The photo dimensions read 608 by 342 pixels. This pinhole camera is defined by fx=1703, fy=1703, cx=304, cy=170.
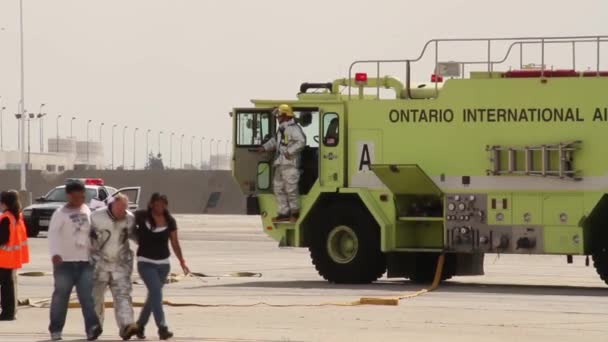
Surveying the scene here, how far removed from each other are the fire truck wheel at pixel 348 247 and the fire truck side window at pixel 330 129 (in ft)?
3.44

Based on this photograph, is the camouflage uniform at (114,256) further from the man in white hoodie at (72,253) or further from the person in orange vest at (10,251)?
the person in orange vest at (10,251)

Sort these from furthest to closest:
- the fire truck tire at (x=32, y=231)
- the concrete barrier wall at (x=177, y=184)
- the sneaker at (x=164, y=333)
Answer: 1. the concrete barrier wall at (x=177, y=184)
2. the fire truck tire at (x=32, y=231)
3. the sneaker at (x=164, y=333)

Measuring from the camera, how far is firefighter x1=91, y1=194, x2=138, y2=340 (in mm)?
17891

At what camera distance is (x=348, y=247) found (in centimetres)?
2722

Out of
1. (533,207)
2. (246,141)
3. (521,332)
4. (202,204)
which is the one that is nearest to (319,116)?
(246,141)

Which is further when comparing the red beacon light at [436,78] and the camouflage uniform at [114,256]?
the red beacon light at [436,78]

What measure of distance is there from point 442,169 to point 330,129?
6.61ft

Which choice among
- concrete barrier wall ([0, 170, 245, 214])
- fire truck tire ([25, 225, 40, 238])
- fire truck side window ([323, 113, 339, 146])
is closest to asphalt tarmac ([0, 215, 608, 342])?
fire truck side window ([323, 113, 339, 146])

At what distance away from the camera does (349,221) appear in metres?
27.1

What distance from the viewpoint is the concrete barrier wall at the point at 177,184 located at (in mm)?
110062

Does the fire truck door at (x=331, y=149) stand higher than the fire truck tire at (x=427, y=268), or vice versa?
the fire truck door at (x=331, y=149)

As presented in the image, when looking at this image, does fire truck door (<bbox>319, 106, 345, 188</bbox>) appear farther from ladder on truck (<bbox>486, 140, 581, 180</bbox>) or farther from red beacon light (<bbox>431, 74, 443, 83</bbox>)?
ladder on truck (<bbox>486, 140, 581, 180</bbox>)

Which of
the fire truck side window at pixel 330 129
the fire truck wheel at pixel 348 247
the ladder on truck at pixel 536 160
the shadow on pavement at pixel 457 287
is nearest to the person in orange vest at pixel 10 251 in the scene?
the shadow on pavement at pixel 457 287

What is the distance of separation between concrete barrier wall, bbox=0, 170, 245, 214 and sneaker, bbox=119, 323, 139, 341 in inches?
3562
